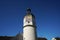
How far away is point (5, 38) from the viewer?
2822cm

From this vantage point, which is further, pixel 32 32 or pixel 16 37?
pixel 16 37

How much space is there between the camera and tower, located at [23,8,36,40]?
24.1m

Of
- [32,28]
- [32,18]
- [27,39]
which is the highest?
[32,18]

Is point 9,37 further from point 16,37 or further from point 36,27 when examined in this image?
point 36,27

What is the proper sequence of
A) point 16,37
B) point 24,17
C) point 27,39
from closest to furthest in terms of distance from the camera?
point 27,39 → point 24,17 → point 16,37

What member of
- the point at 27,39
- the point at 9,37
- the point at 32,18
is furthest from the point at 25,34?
the point at 9,37

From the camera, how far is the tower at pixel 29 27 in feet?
79.0

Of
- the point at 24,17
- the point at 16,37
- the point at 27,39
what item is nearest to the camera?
the point at 27,39

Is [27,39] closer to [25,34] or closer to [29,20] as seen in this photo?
[25,34]

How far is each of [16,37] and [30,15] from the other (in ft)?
17.5

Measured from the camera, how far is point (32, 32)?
79.7 feet

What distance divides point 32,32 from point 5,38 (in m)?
6.28

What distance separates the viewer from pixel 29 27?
2438 centimetres

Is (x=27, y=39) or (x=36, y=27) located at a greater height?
(x=36, y=27)
